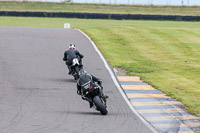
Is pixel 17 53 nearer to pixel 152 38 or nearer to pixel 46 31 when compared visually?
pixel 46 31

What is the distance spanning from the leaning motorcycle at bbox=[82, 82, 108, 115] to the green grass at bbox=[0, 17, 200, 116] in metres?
3.35

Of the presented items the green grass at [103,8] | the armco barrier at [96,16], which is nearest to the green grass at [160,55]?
the armco barrier at [96,16]

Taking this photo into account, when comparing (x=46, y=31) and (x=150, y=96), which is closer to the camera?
(x=150, y=96)

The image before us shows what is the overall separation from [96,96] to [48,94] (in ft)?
12.3

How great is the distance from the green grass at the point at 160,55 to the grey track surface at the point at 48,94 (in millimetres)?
1873

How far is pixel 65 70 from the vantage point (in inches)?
891

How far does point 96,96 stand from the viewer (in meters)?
14.0

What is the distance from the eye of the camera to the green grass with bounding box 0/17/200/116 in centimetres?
2020

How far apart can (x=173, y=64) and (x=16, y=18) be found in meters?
31.4

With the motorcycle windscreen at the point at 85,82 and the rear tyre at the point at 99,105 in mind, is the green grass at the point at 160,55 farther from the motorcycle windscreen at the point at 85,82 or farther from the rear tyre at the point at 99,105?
the motorcycle windscreen at the point at 85,82

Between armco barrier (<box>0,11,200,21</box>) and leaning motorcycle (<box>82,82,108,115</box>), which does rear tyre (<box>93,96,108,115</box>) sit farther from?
armco barrier (<box>0,11,200,21</box>)

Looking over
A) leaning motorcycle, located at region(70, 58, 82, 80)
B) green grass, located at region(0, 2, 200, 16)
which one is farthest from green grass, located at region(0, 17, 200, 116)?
green grass, located at region(0, 2, 200, 16)

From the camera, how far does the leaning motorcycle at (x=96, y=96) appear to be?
45.5ft

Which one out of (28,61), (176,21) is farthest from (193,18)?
(28,61)
